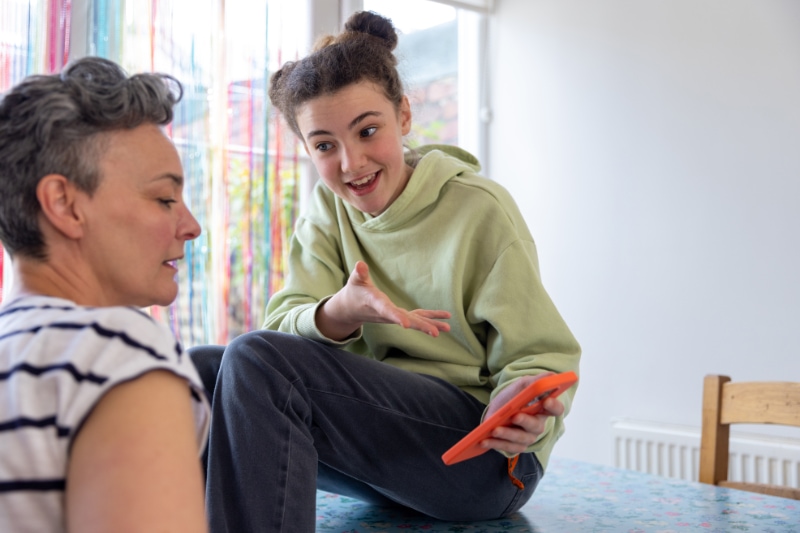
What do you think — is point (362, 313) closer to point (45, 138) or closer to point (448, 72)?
point (45, 138)

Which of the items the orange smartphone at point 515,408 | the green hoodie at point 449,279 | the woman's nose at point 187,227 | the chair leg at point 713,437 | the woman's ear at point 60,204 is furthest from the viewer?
the chair leg at point 713,437

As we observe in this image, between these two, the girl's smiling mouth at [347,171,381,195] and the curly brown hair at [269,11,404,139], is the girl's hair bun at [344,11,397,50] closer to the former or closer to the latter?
the curly brown hair at [269,11,404,139]

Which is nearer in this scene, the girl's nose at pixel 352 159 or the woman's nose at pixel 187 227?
the woman's nose at pixel 187 227

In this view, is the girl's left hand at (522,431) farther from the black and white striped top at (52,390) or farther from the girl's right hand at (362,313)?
the black and white striped top at (52,390)

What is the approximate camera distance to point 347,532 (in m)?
1.46

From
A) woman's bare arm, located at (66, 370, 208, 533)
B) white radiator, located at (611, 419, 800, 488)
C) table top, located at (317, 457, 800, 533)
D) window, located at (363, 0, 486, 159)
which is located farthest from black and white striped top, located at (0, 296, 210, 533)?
window, located at (363, 0, 486, 159)

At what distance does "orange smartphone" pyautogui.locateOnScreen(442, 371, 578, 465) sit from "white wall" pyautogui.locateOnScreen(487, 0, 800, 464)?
1570mm

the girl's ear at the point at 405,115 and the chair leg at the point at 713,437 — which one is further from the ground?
the girl's ear at the point at 405,115

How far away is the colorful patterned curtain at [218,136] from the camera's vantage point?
Result: 2432 mm

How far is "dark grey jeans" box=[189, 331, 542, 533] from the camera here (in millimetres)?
1155

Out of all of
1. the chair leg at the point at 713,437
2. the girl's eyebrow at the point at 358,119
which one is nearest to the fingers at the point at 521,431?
the girl's eyebrow at the point at 358,119

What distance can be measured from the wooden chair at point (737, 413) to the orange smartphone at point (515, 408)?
76cm

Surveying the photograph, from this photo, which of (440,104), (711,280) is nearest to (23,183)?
(711,280)

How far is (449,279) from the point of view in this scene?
5.09ft
